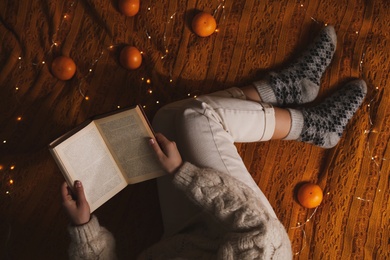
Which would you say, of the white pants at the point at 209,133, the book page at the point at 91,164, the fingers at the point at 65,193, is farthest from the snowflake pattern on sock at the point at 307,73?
the fingers at the point at 65,193

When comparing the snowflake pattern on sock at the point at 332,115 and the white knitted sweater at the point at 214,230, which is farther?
the snowflake pattern on sock at the point at 332,115

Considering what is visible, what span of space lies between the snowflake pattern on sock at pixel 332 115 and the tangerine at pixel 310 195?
0.41ft

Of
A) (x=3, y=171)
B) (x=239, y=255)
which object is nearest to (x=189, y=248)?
(x=239, y=255)

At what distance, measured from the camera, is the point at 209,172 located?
88 cm

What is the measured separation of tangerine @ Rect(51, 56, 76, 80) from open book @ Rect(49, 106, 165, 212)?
0.42 meters

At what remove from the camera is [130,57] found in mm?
1185

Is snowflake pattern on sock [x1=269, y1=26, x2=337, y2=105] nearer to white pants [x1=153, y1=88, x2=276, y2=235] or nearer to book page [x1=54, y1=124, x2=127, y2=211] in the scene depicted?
white pants [x1=153, y1=88, x2=276, y2=235]

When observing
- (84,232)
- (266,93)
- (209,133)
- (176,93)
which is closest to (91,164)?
(84,232)

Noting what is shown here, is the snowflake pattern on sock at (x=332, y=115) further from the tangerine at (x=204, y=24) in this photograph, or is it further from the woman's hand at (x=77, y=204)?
the woman's hand at (x=77, y=204)

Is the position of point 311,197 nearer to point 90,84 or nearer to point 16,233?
point 90,84

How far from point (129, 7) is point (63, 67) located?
270 mm

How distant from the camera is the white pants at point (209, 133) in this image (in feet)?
3.09

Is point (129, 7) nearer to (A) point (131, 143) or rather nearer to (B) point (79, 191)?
(A) point (131, 143)

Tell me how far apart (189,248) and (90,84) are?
611 millimetres
